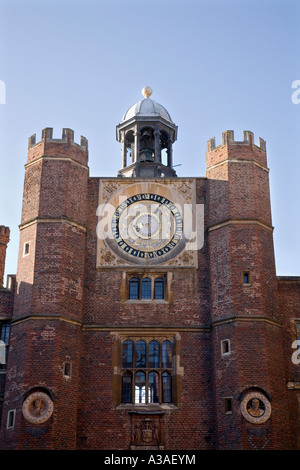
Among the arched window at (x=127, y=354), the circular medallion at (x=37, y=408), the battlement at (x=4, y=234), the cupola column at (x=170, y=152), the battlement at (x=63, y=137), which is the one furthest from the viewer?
the cupola column at (x=170, y=152)

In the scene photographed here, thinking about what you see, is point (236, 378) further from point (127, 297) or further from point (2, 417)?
point (2, 417)

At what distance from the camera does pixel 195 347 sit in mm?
29969

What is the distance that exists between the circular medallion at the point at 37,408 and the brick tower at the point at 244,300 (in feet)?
21.0

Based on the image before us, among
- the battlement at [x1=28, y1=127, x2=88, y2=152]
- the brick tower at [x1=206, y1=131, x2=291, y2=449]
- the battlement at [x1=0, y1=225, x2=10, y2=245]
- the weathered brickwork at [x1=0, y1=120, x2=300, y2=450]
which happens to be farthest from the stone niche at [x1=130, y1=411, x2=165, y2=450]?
the battlement at [x1=28, y1=127, x2=88, y2=152]

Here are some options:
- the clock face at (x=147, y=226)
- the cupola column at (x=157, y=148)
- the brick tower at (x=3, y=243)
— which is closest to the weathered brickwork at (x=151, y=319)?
the clock face at (x=147, y=226)

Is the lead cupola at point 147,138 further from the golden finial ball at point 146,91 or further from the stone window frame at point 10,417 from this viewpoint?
the stone window frame at point 10,417

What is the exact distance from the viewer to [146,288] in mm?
31297

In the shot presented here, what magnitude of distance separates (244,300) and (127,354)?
5.19 metres

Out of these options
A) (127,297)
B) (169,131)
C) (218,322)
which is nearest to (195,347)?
(218,322)

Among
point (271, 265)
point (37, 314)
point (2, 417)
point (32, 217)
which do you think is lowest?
point (2, 417)

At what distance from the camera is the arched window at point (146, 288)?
31125mm

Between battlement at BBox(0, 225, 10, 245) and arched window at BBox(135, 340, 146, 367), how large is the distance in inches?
353

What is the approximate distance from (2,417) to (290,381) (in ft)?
37.3

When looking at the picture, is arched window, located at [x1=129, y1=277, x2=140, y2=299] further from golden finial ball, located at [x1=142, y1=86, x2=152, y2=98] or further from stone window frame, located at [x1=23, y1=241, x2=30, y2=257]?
golden finial ball, located at [x1=142, y1=86, x2=152, y2=98]
